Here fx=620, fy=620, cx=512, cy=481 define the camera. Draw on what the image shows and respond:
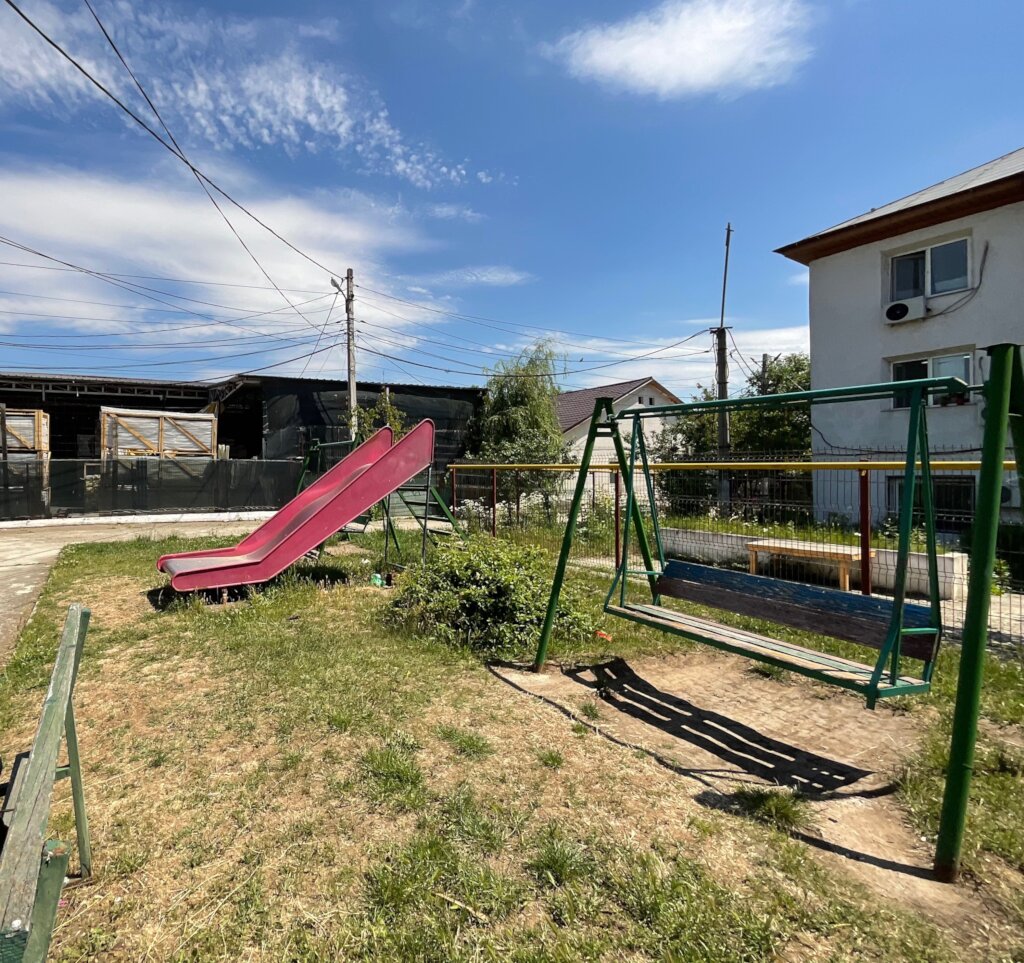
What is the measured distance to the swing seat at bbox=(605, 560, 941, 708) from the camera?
288 centimetres

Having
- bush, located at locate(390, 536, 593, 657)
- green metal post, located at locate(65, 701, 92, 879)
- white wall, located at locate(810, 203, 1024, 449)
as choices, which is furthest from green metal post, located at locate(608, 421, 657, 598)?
white wall, located at locate(810, 203, 1024, 449)

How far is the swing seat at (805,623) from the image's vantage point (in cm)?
288

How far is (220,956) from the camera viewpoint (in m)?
1.83

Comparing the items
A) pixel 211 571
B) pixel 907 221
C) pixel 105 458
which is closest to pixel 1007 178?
pixel 907 221

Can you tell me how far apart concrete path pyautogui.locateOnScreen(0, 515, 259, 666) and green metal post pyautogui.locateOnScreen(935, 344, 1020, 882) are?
Result: 5.93 meters

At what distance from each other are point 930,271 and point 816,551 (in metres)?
11.2

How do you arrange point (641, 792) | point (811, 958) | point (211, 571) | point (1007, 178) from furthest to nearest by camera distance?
1. point (1007, 178)
2. point (211, 571)
3. point (641, 792)
4. point (811, 958)

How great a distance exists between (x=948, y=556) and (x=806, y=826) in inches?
207

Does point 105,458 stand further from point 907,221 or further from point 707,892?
point 907,221

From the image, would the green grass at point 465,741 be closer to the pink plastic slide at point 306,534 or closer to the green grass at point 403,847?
the green grass at point 403,847

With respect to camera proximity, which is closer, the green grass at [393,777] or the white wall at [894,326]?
the green grass at [393,777]

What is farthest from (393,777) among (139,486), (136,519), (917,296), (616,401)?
(616,401)

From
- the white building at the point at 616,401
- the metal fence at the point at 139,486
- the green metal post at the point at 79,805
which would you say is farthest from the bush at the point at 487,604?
the white building at the point at 616,401

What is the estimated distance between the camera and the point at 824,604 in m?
3.72
